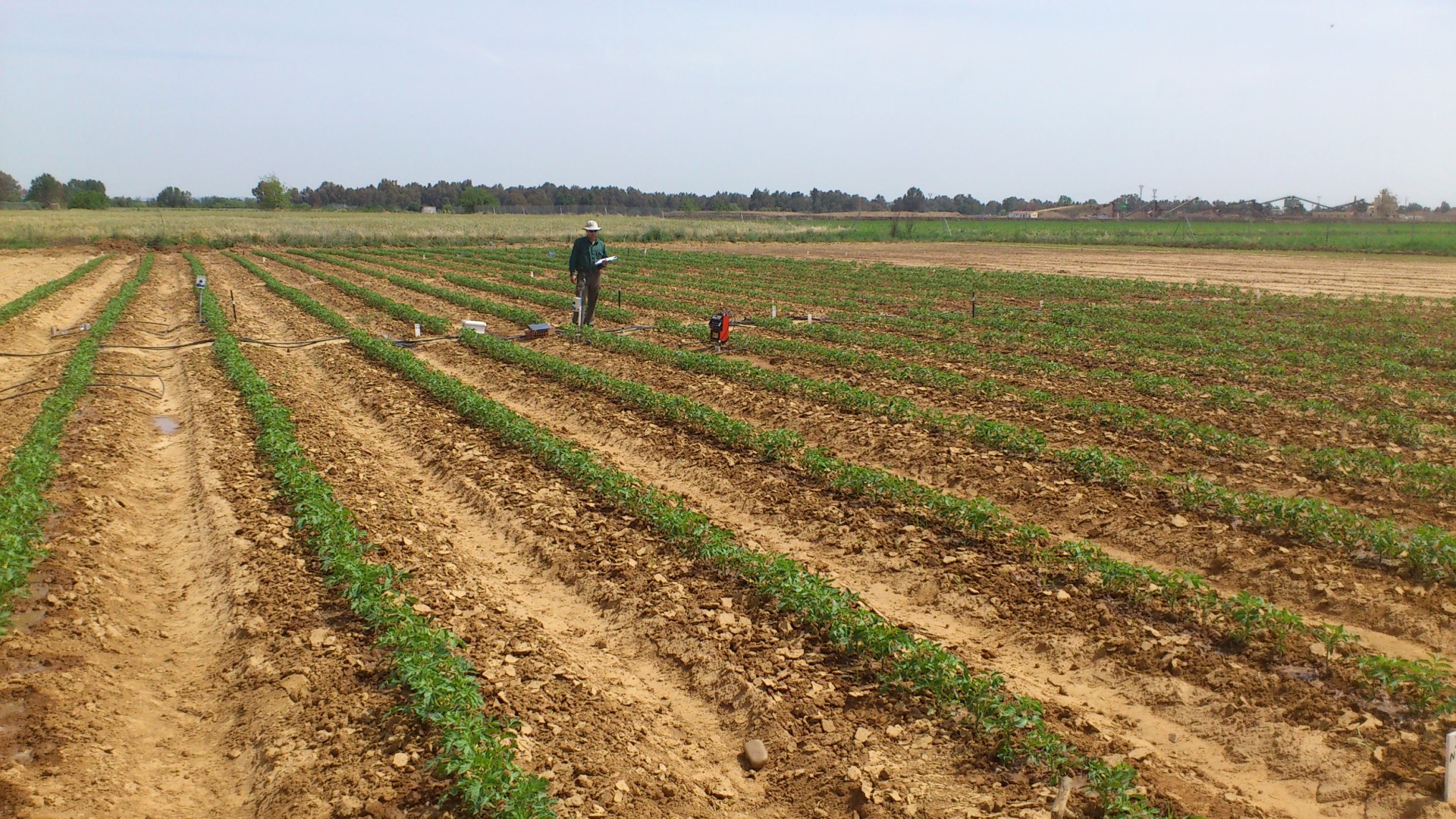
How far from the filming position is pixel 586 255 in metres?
15.8

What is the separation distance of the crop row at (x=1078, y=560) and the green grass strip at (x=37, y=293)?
15.3m

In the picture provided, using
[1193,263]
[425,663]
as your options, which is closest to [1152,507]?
[425,663]

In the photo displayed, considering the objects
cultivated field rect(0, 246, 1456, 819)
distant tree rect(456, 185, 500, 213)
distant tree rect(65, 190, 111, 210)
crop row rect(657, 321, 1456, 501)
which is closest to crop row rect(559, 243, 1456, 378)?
cultivated field rect(0, 246, 1456, 819)

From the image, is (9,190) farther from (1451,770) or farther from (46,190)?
(1451,770)

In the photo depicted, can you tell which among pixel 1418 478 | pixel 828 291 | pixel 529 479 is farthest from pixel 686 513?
pixel 828 291

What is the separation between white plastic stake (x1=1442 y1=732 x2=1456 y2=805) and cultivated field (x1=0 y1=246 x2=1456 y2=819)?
10 cm

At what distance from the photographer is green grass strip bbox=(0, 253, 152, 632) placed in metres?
5.92

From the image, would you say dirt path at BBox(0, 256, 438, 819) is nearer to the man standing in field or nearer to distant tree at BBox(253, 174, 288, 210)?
the man standing in field

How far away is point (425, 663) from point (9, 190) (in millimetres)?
166175

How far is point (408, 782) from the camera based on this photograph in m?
4.17

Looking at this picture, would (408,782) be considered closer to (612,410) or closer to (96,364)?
(612,410)

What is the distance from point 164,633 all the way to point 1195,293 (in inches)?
1000

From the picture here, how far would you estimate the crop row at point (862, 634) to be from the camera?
14.0ft

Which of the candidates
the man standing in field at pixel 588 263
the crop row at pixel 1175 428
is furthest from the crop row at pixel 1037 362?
the man standing in field at pixel 588 263
